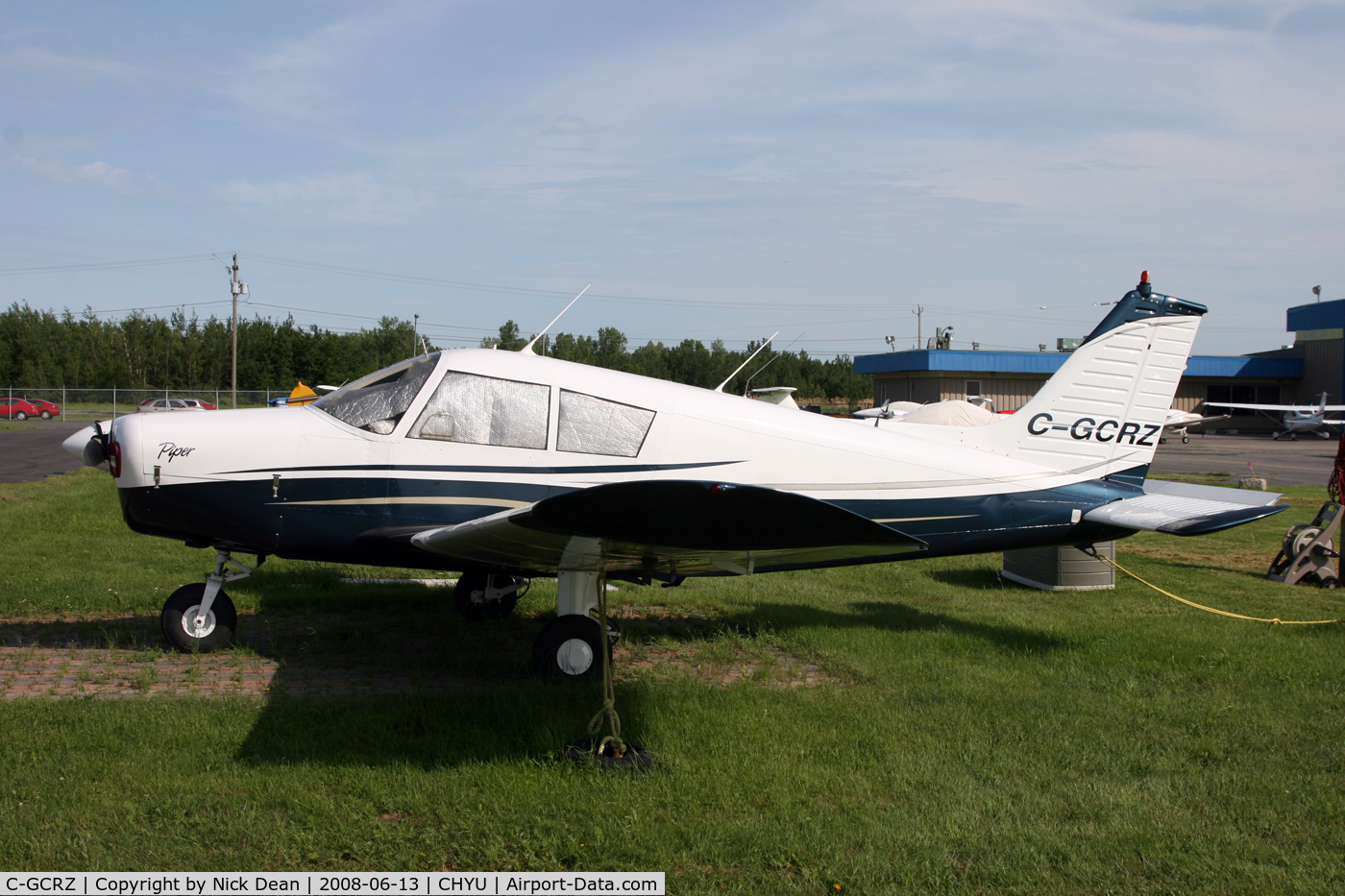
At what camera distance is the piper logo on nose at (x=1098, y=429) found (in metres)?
6.75

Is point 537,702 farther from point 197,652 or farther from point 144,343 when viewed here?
point 144,343

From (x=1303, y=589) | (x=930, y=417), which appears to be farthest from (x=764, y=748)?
(x=930, y=417)

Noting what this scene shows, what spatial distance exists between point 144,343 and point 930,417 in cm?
6428

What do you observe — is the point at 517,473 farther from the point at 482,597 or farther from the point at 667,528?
the point at 667,528

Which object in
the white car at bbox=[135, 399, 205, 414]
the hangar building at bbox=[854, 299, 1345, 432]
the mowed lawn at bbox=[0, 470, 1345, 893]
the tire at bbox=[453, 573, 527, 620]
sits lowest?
the mowed lawn at bbox=[0, 470, 1345, 893]

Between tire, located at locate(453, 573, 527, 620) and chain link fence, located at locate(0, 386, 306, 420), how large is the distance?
43.4 meters

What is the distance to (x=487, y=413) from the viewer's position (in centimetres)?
573

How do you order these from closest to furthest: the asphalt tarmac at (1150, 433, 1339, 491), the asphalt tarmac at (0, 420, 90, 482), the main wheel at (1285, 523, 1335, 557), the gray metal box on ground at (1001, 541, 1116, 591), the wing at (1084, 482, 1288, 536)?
the wing at (1084, 482, 1288, 536) < the gray metal box on ground at (1001, 541, 1116, 591) < the main wheel at (1285, 523, 1335, 557) < the asphalt tarmac at (0, 420, 90, 482) < the asphalt tarmac at (1150, 433, 1339, 491)

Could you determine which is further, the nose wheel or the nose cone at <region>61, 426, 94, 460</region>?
the nose cone at <region>61, 426, 94, 460</region>

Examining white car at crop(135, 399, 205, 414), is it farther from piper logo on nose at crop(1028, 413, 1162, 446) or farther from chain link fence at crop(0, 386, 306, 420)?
piper logo on nose at crop(1028, 413, 1162, 446)

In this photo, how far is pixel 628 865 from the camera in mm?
3354

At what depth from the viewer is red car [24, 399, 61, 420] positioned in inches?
1852

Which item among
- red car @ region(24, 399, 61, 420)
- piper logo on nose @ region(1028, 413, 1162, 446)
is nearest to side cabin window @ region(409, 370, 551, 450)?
piper logo on nose @ region(1028, 413, 1162, 446)
